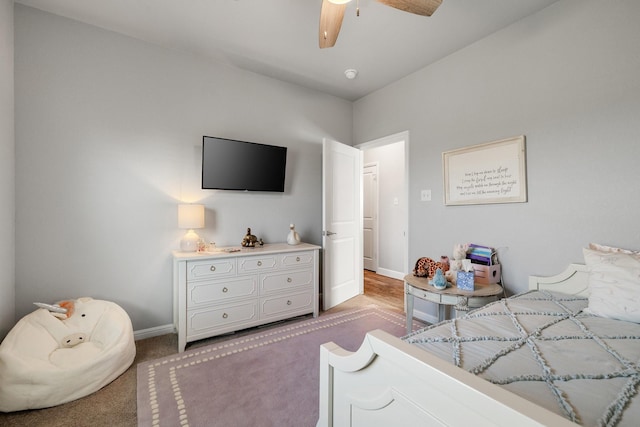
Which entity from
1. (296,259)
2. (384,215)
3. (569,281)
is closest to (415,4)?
(569,281)

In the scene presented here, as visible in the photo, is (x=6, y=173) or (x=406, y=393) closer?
(x=406, y=393)

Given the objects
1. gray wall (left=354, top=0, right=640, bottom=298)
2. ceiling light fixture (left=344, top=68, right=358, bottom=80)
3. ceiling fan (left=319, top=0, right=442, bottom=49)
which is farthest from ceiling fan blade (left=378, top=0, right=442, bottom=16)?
ceiling light fixture (left=344, top=68, right=358, bottom=80)

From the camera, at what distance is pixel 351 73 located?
301 cm

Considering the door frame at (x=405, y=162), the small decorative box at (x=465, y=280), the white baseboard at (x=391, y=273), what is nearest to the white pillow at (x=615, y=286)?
the small decorative box at (x=465, y=280)

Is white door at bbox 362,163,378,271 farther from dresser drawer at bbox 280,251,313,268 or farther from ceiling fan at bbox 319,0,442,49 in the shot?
ceiling fan at bbox 319,0,442,49

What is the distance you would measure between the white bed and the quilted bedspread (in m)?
0.30

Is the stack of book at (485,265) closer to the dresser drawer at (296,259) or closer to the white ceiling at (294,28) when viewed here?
the dresser drawer at (296,259)

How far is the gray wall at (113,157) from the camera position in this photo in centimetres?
209

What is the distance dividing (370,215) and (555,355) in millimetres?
4192

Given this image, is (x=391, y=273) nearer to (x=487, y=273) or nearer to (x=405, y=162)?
(x=405, y=162)

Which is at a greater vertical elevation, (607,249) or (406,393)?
(607,249)

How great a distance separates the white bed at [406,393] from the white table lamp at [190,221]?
6.01 ft

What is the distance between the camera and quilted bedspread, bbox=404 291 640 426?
0.77 metres

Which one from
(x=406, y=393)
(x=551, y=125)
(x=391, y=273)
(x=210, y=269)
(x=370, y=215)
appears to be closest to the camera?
(x=406, y=393)
